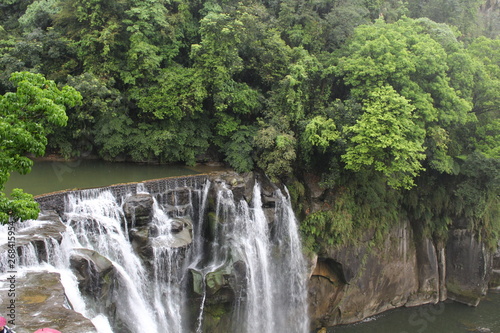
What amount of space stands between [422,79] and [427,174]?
5.00 m

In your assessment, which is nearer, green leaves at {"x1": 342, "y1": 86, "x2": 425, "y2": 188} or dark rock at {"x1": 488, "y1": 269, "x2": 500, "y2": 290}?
green leaves at {"x1": 342, "y1": 86, "x2": 425, "y2": 188}

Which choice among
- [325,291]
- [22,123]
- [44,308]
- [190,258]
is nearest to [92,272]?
[44,308]

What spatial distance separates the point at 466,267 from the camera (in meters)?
19.6

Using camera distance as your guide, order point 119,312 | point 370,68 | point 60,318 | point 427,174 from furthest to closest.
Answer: point 427,174
point 370,68
point 119,312
point 60,318

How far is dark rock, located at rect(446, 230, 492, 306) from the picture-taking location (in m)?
19.4

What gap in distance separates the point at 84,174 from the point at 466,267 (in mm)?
19350

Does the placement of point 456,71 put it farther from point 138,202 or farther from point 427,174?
point 138,202

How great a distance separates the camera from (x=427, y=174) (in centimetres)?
1941

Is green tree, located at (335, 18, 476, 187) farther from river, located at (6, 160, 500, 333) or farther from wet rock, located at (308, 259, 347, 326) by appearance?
river, located at (6, 160, 500, 333)

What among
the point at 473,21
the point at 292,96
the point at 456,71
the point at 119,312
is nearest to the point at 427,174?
the point at 456,71

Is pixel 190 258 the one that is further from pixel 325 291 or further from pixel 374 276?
pixel 374 276

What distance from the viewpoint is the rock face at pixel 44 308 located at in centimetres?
761

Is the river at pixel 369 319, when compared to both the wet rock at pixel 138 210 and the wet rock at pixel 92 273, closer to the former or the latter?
the wet rock at pixel 138 210

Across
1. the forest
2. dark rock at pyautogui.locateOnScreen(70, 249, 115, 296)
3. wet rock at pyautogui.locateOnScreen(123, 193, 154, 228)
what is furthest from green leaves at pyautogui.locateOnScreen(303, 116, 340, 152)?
dark rock at pyautogui.locateOnScreen(70, 249, 115, 296)
